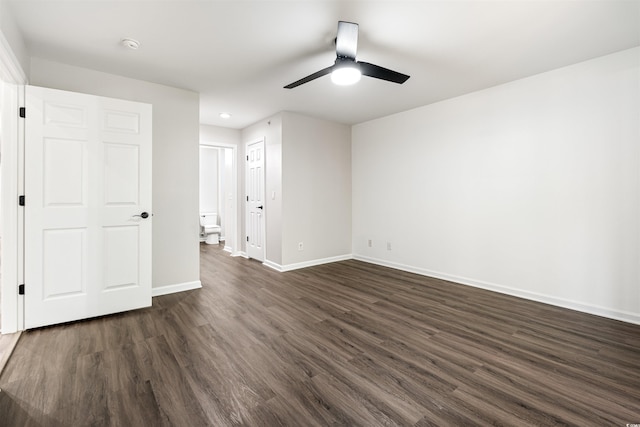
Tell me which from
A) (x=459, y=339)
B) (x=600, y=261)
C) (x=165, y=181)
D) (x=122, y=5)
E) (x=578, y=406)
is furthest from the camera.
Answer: (x=165, y=181)

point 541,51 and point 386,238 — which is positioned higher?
point 541,51

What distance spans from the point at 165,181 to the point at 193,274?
1.22 m

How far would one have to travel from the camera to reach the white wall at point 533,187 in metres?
2.75

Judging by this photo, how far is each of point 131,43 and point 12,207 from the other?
5.74ft

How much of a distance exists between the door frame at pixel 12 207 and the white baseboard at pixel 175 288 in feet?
3.70

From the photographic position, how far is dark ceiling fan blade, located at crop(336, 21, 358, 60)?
2184 millimetres

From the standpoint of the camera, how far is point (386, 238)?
4949 millimetres

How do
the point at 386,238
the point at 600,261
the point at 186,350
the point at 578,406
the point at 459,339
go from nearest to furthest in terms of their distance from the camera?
Result: the point at 578,406
the point at 186,350
the point at 459,339
the point at 600,261
the point at 386,238

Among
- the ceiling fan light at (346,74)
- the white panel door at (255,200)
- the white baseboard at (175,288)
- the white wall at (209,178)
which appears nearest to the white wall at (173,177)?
the white baseboard at (175,288)

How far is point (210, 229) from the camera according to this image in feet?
24.3

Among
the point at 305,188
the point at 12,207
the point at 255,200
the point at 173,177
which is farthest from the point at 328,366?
the point at 255,200

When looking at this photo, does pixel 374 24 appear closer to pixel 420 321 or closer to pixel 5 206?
pixel 420 321

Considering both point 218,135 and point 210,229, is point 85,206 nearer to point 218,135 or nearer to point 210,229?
point 218,135

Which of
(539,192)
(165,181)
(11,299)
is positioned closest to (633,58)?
(539,192)
